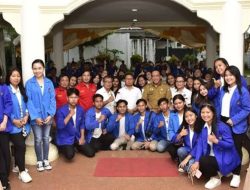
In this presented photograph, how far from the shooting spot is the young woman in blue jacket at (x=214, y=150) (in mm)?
5199

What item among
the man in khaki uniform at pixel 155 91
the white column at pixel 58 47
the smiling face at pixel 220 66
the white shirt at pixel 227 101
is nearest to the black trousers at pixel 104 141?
the man in khaki uniform at pixel 155 91

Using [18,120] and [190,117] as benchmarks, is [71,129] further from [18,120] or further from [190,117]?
[190,117]

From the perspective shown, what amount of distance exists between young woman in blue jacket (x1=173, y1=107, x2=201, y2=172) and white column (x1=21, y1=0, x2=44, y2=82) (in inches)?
104

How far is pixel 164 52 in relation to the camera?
3884 centimetres

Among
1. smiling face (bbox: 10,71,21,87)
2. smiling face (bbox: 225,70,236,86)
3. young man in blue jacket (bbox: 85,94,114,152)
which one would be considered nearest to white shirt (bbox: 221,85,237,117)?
smiling face (bbox: 225,70,236,86)

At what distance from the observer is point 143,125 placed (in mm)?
7215

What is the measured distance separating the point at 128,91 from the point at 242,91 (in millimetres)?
2761

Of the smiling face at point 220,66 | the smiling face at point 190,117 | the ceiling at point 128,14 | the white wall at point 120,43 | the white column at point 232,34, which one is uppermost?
the white wall at point 120,43

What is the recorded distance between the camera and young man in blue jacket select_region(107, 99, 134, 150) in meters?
7.21

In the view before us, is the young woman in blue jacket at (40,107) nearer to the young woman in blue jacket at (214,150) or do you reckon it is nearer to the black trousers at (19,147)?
the black trousers at (19,147)

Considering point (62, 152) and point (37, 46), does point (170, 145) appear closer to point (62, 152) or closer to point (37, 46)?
point (62, 152)

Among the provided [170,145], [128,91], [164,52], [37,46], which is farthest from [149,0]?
[164,52]

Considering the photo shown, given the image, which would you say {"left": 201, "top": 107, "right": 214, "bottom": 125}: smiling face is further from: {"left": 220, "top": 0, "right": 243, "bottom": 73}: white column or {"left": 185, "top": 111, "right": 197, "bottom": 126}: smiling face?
{"left": 220, "top": 0, "right": 243, "bottom": 73}: white column

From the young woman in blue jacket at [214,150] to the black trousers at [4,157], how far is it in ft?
7.96
